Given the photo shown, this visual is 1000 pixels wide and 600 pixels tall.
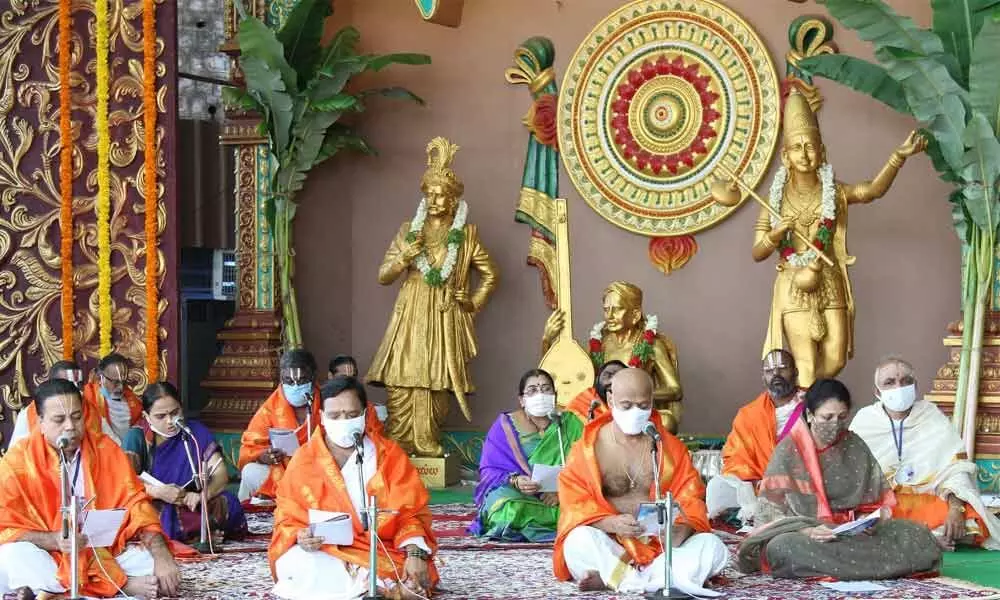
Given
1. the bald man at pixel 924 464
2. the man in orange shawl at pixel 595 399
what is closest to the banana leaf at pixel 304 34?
the man in orange shawl at pixel 595 399

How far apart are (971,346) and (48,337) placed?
583 cm

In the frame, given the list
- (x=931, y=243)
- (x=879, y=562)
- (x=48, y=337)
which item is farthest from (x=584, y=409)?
(x=48, y=337)

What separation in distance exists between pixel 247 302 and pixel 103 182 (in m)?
1.85

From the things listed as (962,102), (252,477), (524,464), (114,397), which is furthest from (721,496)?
(114,397)

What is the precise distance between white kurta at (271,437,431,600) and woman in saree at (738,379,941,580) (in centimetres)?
163

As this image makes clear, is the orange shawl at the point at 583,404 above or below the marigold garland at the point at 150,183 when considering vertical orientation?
below

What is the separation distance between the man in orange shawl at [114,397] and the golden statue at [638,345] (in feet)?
10.1

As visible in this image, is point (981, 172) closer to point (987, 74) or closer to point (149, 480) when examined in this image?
point (987, 74)

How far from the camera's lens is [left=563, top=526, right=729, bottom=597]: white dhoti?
20.6 ft

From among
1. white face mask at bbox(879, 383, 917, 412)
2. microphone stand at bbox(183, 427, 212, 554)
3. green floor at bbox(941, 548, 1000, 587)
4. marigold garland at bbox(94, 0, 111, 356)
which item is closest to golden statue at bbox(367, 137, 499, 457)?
marigold garland at bbox(94, 0, 111, 356)

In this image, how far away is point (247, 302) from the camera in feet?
37.4

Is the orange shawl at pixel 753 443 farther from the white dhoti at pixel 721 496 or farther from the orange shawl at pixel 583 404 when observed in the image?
the orange shawl at pixel 583 404

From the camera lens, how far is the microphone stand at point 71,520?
5688 millimetres

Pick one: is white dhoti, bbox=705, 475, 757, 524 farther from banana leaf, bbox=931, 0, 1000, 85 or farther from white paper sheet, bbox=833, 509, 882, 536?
banana leaf, bbox=931, 0, 1000, 85
